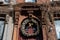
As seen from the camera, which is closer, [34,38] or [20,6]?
[34,38]

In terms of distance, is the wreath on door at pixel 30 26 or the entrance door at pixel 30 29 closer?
the entrance door at pixel 30 29

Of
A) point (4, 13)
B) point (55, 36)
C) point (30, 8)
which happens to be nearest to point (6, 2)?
point (4, 13)

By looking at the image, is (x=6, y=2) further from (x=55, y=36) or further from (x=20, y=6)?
(x=55, y=36)

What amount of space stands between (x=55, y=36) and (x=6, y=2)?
4.57 metres

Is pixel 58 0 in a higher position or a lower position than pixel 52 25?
higher

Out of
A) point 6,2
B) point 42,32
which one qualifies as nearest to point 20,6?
point 6,2

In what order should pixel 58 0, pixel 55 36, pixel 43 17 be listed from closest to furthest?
1. pixel 55 36
2. pixel 43 17
3. pixel 58 0

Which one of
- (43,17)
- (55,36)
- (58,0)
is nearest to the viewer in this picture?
(55,36)

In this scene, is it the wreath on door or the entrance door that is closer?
the entrance door

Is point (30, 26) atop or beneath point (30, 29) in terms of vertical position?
atop

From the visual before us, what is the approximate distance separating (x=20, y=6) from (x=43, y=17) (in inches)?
70.6

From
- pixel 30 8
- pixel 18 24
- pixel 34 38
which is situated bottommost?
pixel 34 38

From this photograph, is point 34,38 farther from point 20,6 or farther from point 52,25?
point 20,6

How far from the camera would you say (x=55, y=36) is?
34.9 feet
